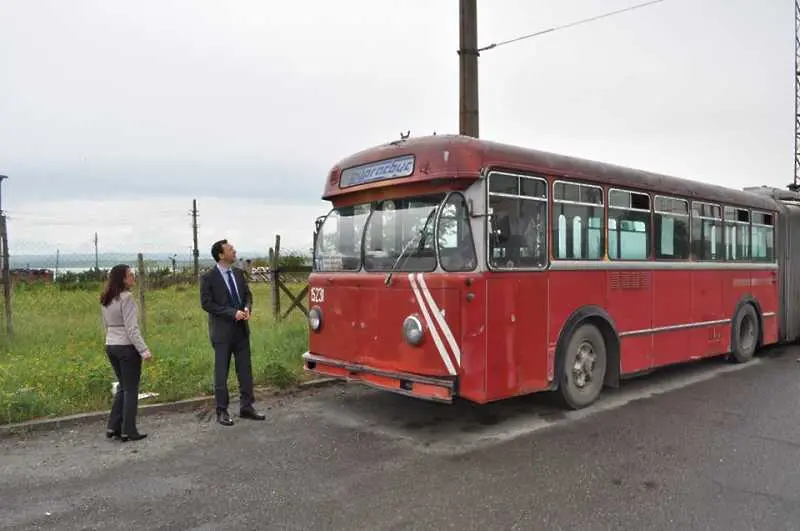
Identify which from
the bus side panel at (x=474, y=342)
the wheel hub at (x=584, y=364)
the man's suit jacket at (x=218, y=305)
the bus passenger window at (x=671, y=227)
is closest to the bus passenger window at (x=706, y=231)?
the bus passenger window at (x=671, y=227)

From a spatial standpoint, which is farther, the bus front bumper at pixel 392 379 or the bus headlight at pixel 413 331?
the bus headlight at pixel 413 331

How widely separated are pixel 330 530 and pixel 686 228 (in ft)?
23.6

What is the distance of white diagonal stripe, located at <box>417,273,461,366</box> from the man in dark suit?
6.63 ft

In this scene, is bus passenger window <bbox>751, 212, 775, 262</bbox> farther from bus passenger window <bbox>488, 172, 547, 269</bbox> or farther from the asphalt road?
bus passenger window <bbox>488, 172, 547, 269</bbox>

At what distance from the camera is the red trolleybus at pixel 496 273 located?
20.5 ft

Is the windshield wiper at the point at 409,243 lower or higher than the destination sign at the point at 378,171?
lower

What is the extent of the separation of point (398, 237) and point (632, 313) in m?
3.38

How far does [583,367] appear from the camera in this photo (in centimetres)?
758

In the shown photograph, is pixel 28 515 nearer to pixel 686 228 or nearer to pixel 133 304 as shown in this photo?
pixel 133 304

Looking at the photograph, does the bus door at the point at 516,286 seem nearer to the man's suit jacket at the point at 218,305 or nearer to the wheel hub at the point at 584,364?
the wheel hub at the point at 584,364

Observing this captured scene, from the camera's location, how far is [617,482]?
16.8 feet

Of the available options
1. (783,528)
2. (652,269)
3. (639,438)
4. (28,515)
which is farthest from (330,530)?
(652,269)

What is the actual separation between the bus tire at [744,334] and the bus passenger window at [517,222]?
17.7ft

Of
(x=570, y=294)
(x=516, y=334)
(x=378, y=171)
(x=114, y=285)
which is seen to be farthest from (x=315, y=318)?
(x=570, y=294)
